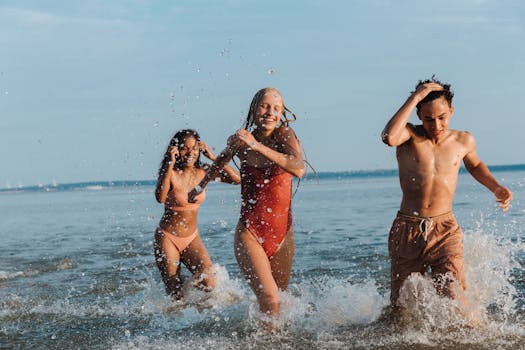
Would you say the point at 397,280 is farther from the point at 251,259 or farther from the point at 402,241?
the point at 251,259

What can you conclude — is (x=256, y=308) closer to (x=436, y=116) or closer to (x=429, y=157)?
(x=429, y=157)

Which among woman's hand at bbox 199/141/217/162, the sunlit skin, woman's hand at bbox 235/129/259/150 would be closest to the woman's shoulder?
woman's hand at bbox 235/129/259/150

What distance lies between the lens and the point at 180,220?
26.8ft

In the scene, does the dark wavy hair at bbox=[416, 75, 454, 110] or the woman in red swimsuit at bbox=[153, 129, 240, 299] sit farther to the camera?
the woman in red swimsuit at bbox=[153, 129, 240, 299]

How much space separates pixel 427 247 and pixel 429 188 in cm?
49

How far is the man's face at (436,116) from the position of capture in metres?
5.58

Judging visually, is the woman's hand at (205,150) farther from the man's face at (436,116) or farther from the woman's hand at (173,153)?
the man's face at (436,116)

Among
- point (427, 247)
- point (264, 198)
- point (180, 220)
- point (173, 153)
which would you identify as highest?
point (173, 153)

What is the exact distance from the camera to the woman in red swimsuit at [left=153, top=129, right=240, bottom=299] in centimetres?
→ 802

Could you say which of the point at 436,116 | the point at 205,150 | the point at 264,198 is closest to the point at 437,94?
Answer: the point at 436,116

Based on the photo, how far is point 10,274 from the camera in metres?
11.9

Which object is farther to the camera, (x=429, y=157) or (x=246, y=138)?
(x=429, y=157)

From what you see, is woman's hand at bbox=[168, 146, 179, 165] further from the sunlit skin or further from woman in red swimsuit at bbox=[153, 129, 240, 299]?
the sunlit skin

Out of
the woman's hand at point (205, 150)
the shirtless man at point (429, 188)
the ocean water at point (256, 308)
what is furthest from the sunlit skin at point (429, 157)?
the woman's hand at point (205, 150)
